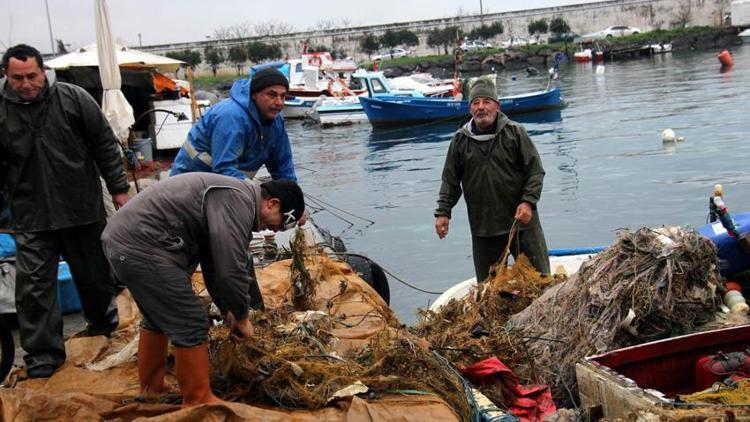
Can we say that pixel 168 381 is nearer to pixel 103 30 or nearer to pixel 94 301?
pixel 94 301

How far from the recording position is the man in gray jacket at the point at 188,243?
144 inches

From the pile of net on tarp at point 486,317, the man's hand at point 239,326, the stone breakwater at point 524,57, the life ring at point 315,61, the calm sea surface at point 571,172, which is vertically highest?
the life ring at point 315,61

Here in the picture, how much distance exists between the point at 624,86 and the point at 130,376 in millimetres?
36885

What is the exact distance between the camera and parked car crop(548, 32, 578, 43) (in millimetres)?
80125

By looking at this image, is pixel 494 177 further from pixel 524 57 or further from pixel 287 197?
pixel 524 57

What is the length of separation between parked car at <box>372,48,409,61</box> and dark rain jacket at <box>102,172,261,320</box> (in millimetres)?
79951

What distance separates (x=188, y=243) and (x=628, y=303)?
277cm

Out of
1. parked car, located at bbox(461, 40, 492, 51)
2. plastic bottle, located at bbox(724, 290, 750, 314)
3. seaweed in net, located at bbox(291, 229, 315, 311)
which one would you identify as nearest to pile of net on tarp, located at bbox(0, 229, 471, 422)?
seaweed in net, located at bbox(291, 229, 315, 311)

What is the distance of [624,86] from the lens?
1505 inches

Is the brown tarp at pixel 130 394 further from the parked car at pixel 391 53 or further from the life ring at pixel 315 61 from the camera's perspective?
the parked car at pixel 391 53

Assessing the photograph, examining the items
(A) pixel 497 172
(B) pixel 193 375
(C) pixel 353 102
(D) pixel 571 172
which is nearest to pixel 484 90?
(A) pixel 497 172

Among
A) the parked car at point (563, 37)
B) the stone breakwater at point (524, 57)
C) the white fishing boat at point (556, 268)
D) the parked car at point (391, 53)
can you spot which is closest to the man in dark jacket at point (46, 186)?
the white fishing boat at point (556, 268)

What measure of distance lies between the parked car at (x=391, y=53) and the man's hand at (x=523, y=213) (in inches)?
3062

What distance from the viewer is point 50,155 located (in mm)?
4773
